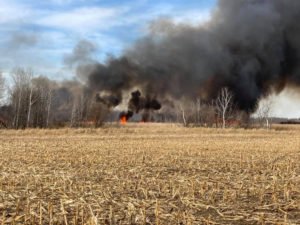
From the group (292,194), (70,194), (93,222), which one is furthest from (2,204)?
(292,194)

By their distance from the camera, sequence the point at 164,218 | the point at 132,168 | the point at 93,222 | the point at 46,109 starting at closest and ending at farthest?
1. the point at 93,222
2. the point at 164,218
3. the point at 132,168
4. the point at 46,109

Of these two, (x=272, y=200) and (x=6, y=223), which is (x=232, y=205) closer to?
(x=272, y=200)

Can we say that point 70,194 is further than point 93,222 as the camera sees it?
Yes

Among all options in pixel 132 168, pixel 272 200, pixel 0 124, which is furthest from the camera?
pixel 0 124

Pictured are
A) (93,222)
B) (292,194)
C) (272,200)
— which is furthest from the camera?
(292,194)

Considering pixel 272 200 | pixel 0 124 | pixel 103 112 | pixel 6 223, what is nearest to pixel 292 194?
pixel 272 200

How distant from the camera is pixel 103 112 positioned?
88750 millimetres

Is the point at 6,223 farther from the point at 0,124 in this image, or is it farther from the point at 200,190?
the point at 0,124

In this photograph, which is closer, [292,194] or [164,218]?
[164,218]

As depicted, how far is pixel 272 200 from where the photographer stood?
11.2 meters

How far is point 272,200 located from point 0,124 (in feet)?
229

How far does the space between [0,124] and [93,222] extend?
71.0 m

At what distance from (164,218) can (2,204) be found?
4123 millimetres

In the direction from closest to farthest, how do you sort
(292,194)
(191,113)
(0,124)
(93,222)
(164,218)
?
1. (93,222)
2. (164,218)
3. (292,194)
4. (0,124)
5. (191,113)
